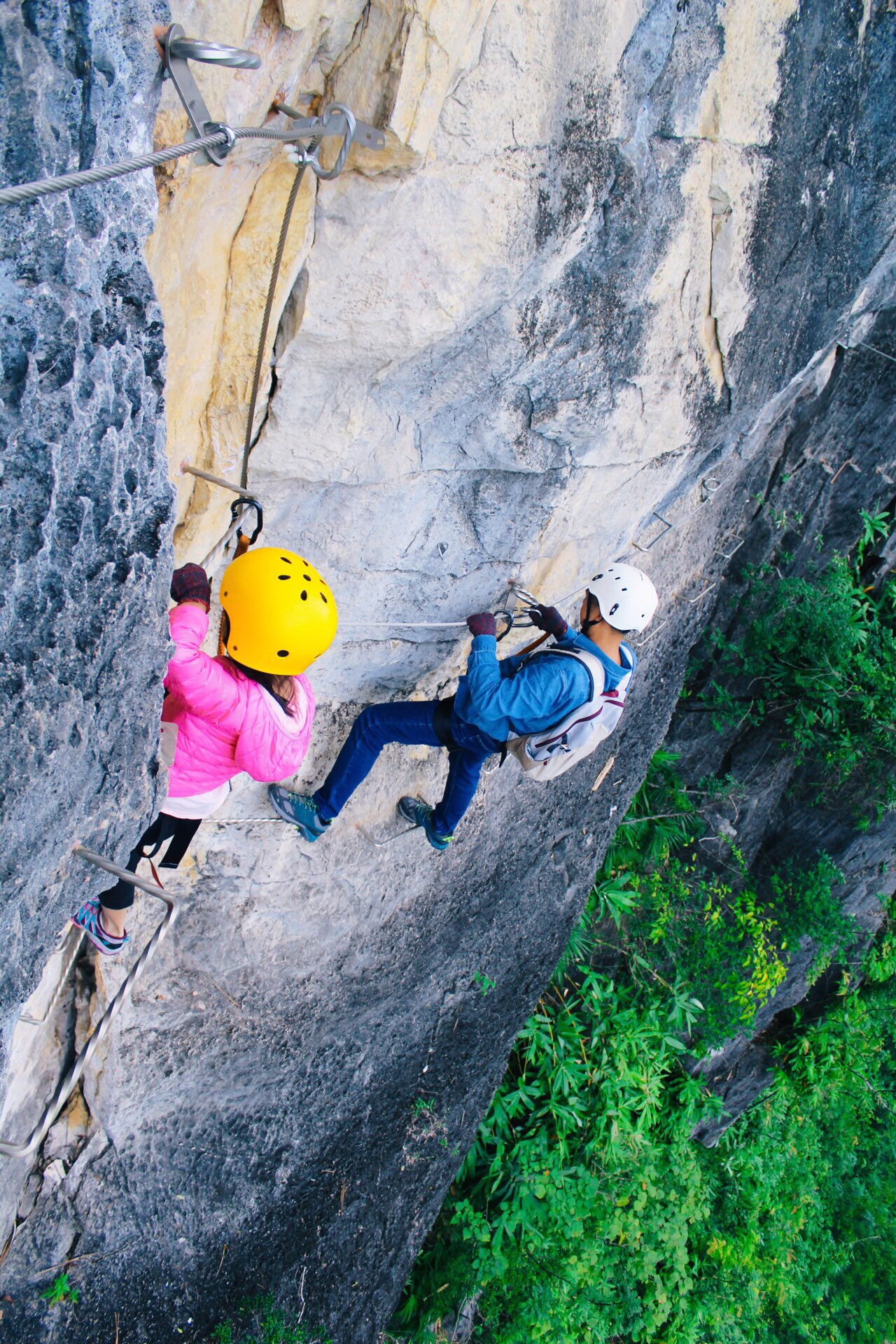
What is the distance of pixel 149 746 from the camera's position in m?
1.76

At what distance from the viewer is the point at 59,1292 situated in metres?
2.73

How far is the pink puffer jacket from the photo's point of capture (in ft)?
6.75

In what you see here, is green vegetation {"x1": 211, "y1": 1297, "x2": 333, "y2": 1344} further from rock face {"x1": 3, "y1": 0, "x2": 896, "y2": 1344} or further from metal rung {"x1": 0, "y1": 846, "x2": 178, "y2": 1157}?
metal rung {"x1": 0, "y1": 846, "x2": 178, "y2": 1157}

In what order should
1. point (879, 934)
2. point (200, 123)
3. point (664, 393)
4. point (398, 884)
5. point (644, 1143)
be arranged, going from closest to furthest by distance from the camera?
1. point (200, 123)
2. point (664, 393)
3. point (398, 884)
4. point (644, 1143)
5. point (879, 934)

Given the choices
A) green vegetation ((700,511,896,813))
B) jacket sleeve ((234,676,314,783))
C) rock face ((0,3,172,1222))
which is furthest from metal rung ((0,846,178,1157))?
green vegetation ((700,511,896,813))

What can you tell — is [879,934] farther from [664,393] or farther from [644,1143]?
[664,393]

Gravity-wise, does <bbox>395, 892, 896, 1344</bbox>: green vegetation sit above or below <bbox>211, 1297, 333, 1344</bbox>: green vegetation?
below

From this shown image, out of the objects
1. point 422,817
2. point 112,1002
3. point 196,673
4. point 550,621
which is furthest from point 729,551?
point 112,1002

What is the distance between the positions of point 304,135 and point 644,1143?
6.43 meters

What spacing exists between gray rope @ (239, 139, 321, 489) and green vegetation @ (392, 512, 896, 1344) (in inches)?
167

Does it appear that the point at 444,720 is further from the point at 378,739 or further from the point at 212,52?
the point at 212,52

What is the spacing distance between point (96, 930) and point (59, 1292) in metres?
1.24

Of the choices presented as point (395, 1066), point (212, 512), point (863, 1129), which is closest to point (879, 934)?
point (863, 1129)

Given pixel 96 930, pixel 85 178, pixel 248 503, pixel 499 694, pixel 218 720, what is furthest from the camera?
pixel 499 694
